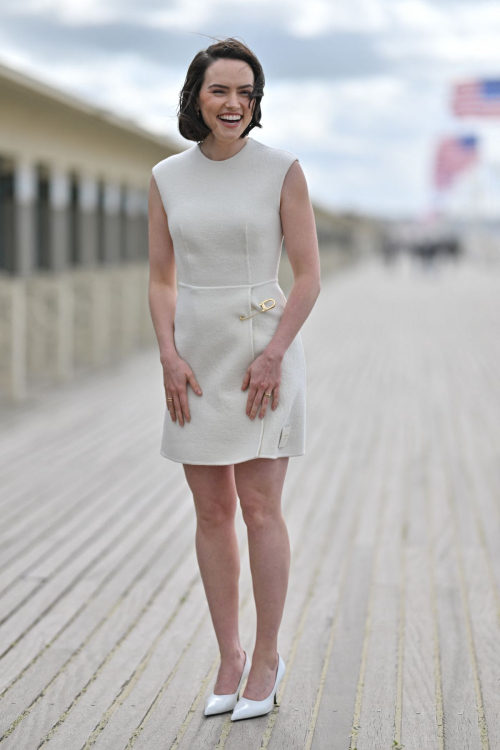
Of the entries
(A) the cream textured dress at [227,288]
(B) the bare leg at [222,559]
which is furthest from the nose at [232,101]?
(B) the bare leg at [222,559]

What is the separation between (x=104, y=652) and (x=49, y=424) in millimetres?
4958

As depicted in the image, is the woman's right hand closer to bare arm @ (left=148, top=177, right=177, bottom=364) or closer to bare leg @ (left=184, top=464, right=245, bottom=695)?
bare arm @ (left=148, top=177, right=177, bottom=364)

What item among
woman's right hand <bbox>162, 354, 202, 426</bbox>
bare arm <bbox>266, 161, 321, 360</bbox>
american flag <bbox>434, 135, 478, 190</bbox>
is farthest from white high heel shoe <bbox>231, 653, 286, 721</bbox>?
american flag <bbox>434, 135, 478, 190</bbox>

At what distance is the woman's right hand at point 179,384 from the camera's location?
2.97m

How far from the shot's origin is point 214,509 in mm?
3123

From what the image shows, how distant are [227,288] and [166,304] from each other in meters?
0.24

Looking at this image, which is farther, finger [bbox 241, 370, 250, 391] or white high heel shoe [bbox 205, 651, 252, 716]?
white high heel shoe [bbox 205, 651, 252, 716]

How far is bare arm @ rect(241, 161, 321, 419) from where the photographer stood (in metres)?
2.90

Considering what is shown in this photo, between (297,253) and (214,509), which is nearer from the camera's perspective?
(297,253)

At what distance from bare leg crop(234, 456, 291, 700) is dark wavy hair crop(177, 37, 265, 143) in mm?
922

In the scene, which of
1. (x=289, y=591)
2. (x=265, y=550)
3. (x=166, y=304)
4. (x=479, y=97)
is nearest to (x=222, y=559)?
(x=265, y=550)

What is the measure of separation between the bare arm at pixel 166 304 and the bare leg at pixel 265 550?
0.84 feet

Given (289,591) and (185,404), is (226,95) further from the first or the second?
(289,591)

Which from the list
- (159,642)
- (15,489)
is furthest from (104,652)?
(15,489)
